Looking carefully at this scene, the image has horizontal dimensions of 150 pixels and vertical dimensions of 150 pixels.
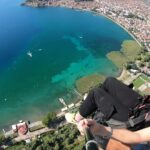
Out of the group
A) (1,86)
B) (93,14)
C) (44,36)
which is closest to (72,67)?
(1,86)

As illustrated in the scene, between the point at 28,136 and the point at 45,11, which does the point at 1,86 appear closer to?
the point at 28,136

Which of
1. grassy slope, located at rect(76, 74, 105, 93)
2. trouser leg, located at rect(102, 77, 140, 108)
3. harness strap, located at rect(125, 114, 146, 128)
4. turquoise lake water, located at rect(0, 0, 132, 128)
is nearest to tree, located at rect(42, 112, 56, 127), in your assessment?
turquoise lake water, located at rect(0, 0, 132, 128)

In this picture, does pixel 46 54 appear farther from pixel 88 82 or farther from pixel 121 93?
pixel 121 93

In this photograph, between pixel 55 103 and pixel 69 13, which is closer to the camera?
pixel 55 103

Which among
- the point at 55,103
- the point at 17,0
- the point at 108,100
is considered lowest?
the point at 17,0

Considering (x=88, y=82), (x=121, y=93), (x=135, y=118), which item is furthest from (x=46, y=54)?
(x=135, y=118)

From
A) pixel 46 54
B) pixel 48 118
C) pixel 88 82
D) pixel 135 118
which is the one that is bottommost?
pixel 46 54

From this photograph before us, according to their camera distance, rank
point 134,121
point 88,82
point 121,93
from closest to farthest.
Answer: point 134,121
point 121,93
point 88,82
